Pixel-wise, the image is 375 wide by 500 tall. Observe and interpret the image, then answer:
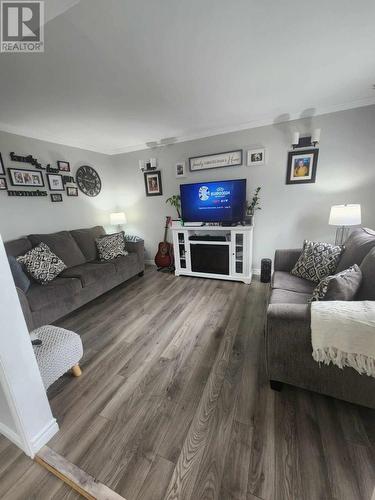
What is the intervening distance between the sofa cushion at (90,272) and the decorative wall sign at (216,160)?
2044 millimetres

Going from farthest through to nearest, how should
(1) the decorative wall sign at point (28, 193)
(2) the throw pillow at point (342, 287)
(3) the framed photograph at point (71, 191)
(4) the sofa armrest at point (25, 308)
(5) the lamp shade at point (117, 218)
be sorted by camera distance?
1. (5) the lamp shade at point (117, 218)
2. (3) the framed photograph at point (71, 191)
3. (1) the decorative wall sign at point (28, 193)
4. (4) the sofa armrest at point (25, 308)
5. (2) the throw pillow at point (342, 287)

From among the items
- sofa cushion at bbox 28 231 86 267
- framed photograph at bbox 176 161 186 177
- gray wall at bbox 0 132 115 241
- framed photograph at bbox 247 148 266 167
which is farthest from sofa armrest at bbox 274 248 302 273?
gray wall at bbox 0 132 115 241

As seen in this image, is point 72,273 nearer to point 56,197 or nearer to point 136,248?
point 136,248

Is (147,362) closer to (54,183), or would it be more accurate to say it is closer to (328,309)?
(328,309)

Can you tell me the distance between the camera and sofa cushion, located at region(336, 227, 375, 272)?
156 centimetres

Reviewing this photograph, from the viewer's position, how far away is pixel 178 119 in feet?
8.66

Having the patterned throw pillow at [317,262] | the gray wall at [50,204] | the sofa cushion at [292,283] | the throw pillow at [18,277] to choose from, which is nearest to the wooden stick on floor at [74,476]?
the throw pillow at [18,277]

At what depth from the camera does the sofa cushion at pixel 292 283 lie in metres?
1.79

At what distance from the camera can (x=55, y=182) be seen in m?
2.97

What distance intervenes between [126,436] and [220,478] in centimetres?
52

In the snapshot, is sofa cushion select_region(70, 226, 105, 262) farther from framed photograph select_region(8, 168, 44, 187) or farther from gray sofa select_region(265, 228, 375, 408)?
gray sofa select_region(265, 228, 375, 408)

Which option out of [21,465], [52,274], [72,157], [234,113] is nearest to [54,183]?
[72,157]

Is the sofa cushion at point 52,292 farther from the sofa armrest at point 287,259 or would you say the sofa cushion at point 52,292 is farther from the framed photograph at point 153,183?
the sofa armrest at point 287,259

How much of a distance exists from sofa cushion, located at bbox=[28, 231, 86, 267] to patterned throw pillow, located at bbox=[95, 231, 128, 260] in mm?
284
